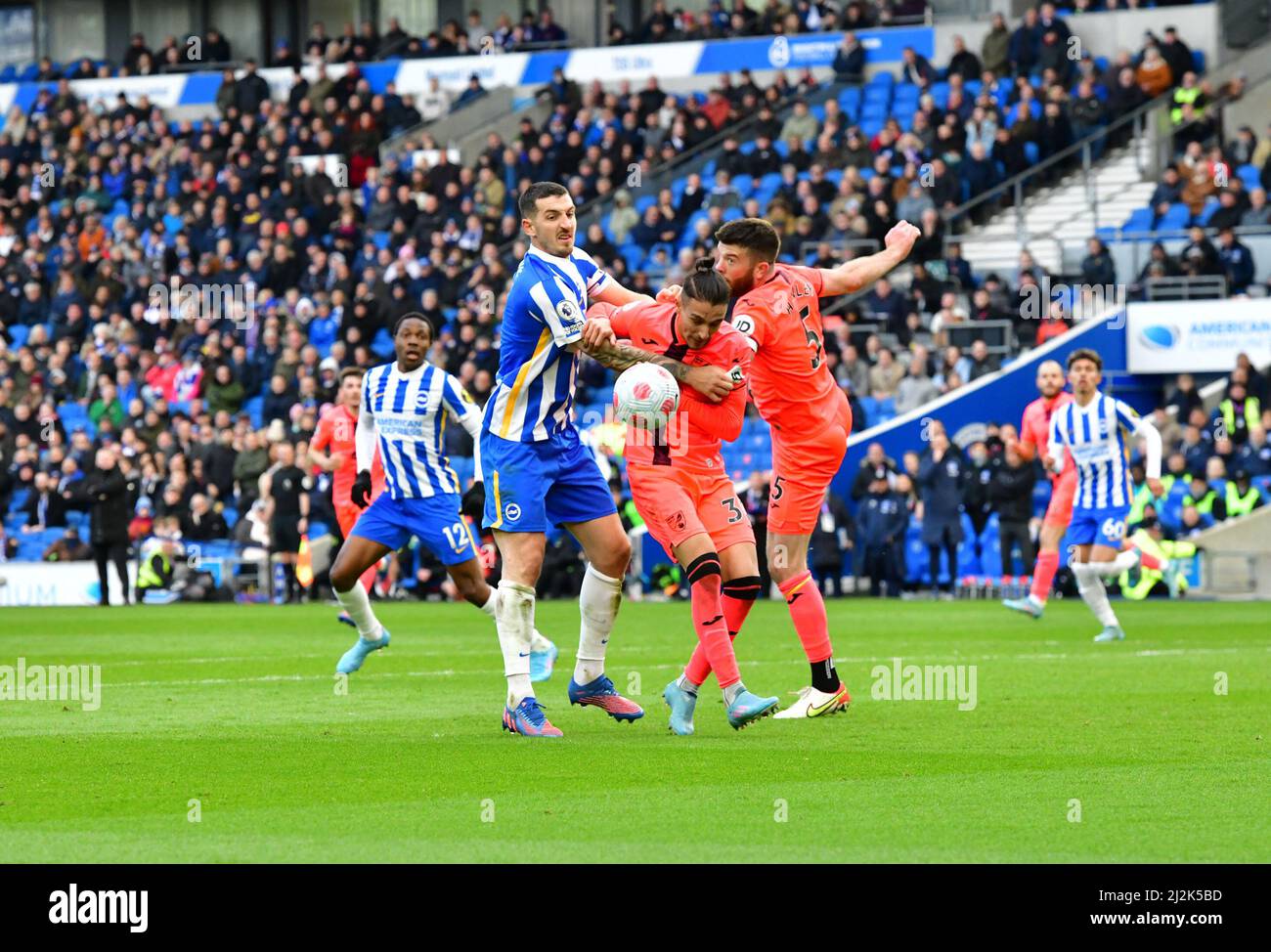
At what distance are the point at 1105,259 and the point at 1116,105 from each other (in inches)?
194

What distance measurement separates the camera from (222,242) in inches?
1415

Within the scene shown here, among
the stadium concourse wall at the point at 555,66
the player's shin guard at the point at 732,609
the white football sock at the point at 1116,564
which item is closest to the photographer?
the player's shin guard at the point at 732,609

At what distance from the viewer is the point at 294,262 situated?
35406 mm

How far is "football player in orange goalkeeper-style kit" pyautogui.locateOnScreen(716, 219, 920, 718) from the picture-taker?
10461 millimetres

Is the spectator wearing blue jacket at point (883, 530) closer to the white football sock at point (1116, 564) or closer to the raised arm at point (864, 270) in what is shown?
the white football sock at point (1116, 564)

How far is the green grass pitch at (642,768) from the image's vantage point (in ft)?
21.9

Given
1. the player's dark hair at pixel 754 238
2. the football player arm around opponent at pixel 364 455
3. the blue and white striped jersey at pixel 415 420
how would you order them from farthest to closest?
the football player arm around opponent at pixel 364 455, the blue and white striped jersey at pixel 415 420, the player's dark hair at pixel 754 238

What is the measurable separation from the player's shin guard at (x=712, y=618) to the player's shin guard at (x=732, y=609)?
0.14m

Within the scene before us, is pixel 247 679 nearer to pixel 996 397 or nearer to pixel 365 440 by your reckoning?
pixel 365 440

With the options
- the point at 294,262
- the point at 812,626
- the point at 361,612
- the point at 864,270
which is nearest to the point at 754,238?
the point at 864,270

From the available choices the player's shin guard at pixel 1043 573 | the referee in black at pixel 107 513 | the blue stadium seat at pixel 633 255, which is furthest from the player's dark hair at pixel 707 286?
the blue stadium seat at pixel 633 255

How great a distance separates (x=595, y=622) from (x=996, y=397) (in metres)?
18.2
